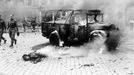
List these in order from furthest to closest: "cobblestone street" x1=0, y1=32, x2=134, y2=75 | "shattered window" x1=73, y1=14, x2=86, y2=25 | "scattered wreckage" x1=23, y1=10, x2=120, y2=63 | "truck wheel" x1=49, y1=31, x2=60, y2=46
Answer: "truck wheel" x1=49, y1=31, x2=60, y2=46 < "shattered window" x1=73, y1=14, x2=86, y2=25 < "scattered wreckage" x1=23, y1=10, x2=120, y2=63 < "cobblestone street" x1=0, y1=32, x2=134, y2=75

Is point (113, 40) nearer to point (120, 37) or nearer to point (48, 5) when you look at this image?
point (120, 37)

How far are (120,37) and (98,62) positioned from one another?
362cm

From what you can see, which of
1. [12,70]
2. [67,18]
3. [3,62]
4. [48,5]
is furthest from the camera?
[48,5]

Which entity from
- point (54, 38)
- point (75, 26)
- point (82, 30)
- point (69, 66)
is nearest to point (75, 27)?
point (75, 26)

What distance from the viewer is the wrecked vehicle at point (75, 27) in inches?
464

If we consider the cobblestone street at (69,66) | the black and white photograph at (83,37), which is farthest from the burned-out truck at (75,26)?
the cobblestone street at (69,66)

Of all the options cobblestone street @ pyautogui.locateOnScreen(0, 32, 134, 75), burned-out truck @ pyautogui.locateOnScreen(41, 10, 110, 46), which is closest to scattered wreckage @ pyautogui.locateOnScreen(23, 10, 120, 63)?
burned-out truck @ pyautogui.locateOnScreen(41, 10, 110, 46)

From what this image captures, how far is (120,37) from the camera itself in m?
12.3

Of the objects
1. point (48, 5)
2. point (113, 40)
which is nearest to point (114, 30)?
point (113, 40)

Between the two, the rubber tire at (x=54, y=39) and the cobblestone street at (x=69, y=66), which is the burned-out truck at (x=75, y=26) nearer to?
the rubber tire at (x=54, y=39)

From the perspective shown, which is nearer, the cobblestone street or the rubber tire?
the cobblestone street

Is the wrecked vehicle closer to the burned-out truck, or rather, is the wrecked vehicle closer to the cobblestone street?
the burned-out truck

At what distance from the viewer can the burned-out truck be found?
11789 millimetres

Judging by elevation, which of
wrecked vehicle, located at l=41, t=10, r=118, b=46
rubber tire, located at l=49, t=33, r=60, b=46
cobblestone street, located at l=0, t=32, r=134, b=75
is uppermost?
wrecked vehicle, located at l=41, t=10, r=118, b=46
